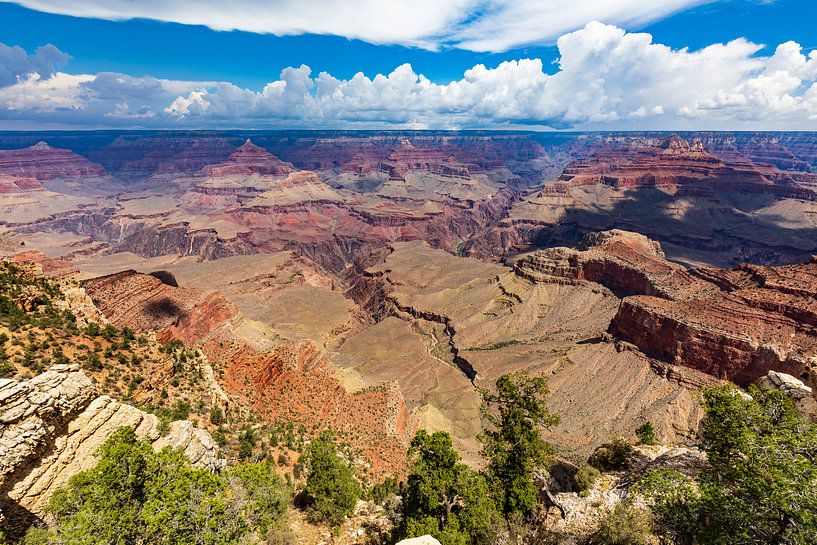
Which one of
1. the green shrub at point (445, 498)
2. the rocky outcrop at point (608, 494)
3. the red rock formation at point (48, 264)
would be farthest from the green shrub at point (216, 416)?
the red rock formation at point (48, 264)

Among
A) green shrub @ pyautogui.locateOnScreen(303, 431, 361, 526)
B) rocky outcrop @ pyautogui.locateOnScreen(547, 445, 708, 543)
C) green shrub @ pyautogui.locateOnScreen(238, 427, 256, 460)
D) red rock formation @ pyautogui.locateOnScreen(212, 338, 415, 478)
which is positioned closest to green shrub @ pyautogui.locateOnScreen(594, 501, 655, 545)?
rocky outcrop @ pyautogui.locateOnScreen(547, 445, 708, 543)

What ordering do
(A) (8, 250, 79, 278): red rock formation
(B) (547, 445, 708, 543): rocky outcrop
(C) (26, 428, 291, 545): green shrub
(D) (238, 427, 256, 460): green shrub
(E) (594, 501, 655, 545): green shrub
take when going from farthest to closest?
1. (A) (8, 250, 79, 278): red rock formation
2. (D) (238, 427, 256, 460): green shrub
3. (B) (547, 445, 708, 543): rocky outcrop
4. (E) (594, 501, 655, 545): green shrub
5. (C) (26, 428, 291, 545): green shrub

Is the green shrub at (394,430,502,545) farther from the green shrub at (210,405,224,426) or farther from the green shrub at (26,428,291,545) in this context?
the green shrub at (210,405,224,426)

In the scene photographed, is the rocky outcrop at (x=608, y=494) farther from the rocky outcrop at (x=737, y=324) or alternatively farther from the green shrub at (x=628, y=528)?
the rocky outcrop at (x=737, y=324)

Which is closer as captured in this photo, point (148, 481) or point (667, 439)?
point (148, 481)

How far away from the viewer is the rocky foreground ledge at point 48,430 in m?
13.8

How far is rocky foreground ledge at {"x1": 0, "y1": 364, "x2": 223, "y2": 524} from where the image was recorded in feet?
45.2

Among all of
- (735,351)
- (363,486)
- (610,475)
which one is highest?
(610,475)

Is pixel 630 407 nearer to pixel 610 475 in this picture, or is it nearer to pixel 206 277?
pixel 610 475

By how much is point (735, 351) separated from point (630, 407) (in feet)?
61.2

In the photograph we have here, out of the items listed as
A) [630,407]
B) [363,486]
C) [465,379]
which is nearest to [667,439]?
[630,407]

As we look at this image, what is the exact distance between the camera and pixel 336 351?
99625 mm

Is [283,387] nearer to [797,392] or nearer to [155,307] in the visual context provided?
[155,307]

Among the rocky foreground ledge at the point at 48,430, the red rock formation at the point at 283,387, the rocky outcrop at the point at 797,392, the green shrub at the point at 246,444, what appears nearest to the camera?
the rocky foreground ledge at the point at 48,430
